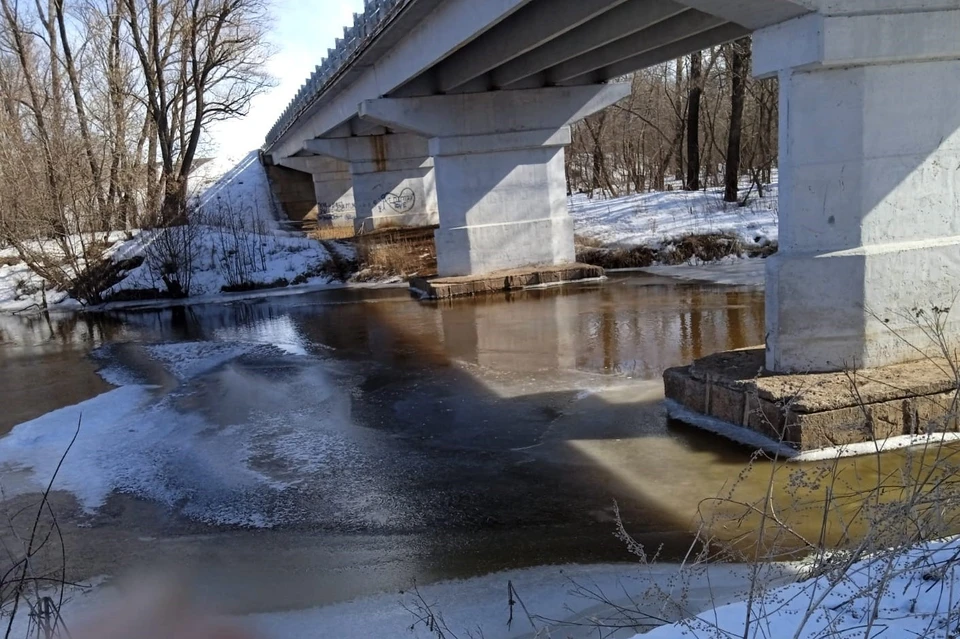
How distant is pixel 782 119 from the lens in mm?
7125

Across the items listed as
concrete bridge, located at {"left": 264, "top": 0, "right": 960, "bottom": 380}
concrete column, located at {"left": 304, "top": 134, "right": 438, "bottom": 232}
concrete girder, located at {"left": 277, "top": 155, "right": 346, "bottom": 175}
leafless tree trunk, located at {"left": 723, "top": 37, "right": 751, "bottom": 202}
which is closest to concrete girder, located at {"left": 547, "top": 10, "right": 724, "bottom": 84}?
concrete bridge, located at {"left": 264, "top": 0, "right": 960, "bottom": 380}

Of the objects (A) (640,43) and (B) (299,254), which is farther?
(B) (299,254)

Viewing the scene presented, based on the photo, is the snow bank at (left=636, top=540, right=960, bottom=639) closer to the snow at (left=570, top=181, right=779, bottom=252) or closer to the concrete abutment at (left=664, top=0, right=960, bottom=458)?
the concrete abutment at (left=664, top=0, right=960, bottom=458)

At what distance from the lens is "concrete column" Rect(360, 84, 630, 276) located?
17.6 metres

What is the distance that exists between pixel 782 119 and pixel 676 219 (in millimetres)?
14824

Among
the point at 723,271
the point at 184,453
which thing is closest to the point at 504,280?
the point at 723,271

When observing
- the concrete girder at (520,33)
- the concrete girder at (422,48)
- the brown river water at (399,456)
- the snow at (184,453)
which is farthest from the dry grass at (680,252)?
the snow at (184,453)

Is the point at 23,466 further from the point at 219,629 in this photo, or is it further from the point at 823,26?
the point at 823,26

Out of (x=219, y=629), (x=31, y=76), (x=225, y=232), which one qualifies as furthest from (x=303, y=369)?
(x=31, y=76)

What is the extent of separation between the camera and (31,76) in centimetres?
3117

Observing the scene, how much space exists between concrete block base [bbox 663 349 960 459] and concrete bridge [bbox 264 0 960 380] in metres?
0.40

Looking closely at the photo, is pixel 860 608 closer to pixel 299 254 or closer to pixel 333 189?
pixel 299 254

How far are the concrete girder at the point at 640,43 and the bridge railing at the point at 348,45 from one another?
3902mm

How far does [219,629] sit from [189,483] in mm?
2803
